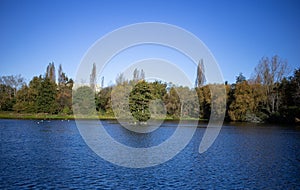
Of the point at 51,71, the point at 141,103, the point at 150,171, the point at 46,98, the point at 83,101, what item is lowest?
the point at 150,171

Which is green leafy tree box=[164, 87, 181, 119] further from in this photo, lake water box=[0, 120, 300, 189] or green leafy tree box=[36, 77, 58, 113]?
lake water box=[0, 120, 300, 189]

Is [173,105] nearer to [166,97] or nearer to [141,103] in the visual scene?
[166,97]

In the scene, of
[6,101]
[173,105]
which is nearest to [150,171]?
[173,105]

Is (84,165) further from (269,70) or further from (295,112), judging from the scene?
(269,70)

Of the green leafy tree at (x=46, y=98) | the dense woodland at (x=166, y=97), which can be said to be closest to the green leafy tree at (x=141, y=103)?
the dense woodland at (x=166, y=97)

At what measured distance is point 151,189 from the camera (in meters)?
12.9

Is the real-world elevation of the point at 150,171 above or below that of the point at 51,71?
below

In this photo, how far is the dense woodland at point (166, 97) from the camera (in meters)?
65.5

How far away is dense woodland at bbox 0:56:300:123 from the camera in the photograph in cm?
6550

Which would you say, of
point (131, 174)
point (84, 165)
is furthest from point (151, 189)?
point (84, 165)

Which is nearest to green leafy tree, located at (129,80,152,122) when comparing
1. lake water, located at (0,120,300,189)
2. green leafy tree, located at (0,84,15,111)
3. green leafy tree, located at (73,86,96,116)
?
green leafy tree, located at (73,86,96,116)

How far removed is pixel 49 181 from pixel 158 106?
64288 millimetres

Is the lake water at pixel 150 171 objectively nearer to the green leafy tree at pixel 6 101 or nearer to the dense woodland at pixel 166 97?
the dense woodland at pixel 166 97

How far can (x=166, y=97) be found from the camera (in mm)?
87938
